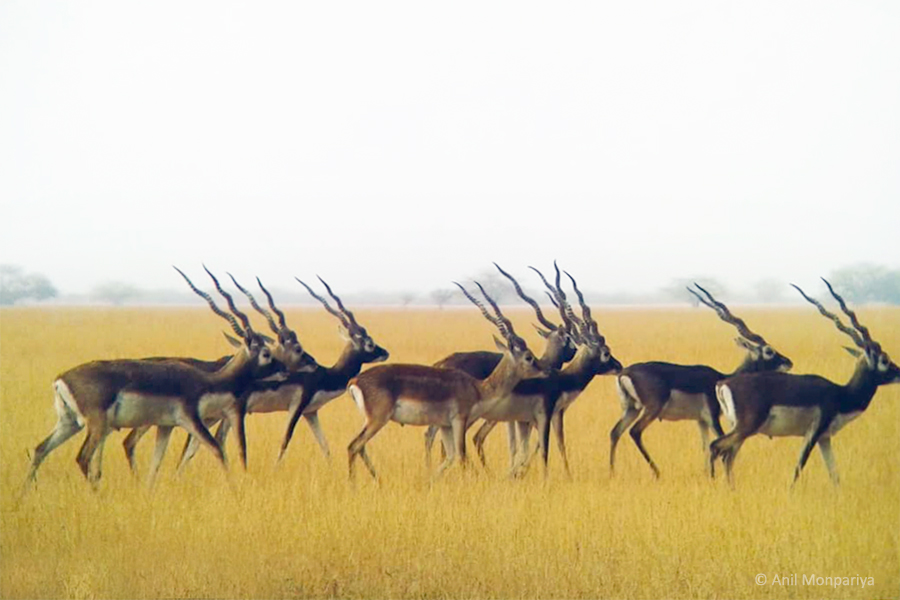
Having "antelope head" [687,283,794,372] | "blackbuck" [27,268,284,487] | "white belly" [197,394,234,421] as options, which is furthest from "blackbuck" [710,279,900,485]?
"white belly" [197,394,234,421]

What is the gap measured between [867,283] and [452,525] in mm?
5769

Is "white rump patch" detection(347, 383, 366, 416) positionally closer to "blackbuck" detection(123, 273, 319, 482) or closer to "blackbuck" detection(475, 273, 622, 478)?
"blackbuck" detection(123, 273, 319, 482)

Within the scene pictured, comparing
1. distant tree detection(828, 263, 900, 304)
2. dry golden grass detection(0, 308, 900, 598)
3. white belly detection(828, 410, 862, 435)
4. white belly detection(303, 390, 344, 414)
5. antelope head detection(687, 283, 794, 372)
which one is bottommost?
dry golden grass detection(0, 308, 900, 598)

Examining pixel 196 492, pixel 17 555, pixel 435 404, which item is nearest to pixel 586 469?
pixel 435 404

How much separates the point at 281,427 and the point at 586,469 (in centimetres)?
415

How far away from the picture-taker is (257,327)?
16641 mm

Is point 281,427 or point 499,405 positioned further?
point 281,427

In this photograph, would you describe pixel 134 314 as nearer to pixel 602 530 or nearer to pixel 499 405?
pixel 499 405

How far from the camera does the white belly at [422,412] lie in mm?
9203

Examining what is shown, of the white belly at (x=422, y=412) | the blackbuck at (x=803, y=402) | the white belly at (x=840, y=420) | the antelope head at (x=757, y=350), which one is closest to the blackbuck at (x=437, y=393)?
the white belly at (x=422, y=412)

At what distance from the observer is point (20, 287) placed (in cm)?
1200

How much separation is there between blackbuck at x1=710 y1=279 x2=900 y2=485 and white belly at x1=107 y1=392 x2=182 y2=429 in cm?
513

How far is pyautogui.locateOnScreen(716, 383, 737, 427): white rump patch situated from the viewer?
9.05 metres

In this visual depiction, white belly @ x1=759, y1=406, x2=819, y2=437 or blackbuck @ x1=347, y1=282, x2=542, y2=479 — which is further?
blackbuck @ x1=347, y1=282, x2=542, y2=479
